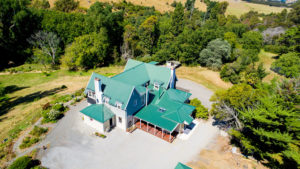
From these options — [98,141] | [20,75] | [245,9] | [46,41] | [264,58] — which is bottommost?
[98,141]

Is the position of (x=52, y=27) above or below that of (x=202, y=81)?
above

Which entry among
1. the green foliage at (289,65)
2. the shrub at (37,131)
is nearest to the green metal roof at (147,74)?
the shrub at (37,131)

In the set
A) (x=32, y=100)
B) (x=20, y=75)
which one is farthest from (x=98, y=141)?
(x=20, y=75)

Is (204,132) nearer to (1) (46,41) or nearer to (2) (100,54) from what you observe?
(2) (100,54)

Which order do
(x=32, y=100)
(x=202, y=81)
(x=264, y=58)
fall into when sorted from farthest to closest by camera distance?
(x=264, y=58), (x=202, y=81), (x=32, y=100)

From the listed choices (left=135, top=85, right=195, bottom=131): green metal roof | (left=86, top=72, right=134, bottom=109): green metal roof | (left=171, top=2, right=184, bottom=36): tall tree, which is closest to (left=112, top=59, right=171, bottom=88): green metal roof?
(left=135, top=85, right=195, bottom=131): green metal roof
